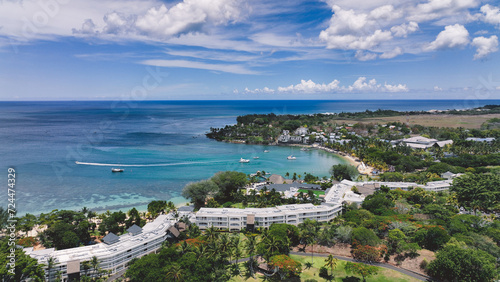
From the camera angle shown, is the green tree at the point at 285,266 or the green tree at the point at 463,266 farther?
the green tree at the point at 285,266

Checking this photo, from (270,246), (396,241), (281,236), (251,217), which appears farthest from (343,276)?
(251,217)

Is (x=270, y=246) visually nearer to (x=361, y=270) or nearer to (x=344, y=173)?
(x=361, y=270)

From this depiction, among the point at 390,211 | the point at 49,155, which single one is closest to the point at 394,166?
the point at 390,211

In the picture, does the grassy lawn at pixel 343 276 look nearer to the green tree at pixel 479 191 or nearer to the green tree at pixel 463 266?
the green tree at pixel 463 266

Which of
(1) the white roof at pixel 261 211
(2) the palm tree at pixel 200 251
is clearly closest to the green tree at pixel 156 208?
(1) the white roof at pixel 261 211

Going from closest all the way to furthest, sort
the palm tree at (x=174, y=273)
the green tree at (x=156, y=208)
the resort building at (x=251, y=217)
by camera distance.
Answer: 1. the palm tree at (x=174, y=273)
2. the resort building at (x=251, y=217)
3. the green tree at (x=156, y=208)

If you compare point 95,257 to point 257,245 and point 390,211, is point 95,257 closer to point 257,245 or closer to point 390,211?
point 257,245

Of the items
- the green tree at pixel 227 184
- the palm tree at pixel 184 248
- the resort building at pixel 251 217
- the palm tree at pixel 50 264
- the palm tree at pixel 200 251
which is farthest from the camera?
the green tree at pixel 227 184
